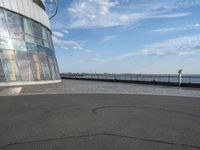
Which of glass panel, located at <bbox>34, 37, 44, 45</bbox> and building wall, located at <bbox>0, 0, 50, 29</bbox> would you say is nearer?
building wall, located at <bbox>0, 0, 50, 29</bbox>

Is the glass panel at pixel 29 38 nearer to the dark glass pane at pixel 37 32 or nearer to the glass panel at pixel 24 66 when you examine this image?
the dark glass pane at pixel 37 32

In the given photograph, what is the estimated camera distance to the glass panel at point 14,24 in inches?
817

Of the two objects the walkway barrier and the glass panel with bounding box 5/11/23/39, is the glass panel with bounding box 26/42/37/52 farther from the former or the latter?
the walkway barrier

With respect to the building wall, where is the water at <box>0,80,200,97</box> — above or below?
below

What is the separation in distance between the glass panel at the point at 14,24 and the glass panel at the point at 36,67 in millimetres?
2624

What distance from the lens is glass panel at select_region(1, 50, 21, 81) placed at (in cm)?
1892

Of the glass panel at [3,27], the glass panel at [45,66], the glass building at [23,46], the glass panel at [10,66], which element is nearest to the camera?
the glass panel at [10,66]

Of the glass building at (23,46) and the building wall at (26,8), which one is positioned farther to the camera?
the building wall at (26,8)

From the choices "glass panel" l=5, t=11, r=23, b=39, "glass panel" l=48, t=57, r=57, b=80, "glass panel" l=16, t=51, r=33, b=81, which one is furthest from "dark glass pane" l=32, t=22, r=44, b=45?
"glass panel" l=16, t=51, r=33, b=81

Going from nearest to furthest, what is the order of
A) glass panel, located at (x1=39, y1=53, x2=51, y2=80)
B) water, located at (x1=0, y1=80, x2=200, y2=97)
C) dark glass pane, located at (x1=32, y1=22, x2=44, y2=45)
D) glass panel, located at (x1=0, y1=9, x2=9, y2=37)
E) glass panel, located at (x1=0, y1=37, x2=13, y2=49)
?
1. water, located at (x1=0, y1=80, x2=200, y2=97)
2. glass panel, located at (x1=0, y1=37, x2=13, y2=49)
3. glass panel, located at (x1=0, y1=9, x2=9, y2=37)
4. glass panel, located at (x1=39, y1=53, x2=51, y2=80)
5. dark glass pane, located at (x1=32, y1=22, x2=44, y2=45)

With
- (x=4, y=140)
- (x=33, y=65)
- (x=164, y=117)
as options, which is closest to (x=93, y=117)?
(x=164, y=117)

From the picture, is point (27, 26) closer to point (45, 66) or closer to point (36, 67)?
point (36, 67)

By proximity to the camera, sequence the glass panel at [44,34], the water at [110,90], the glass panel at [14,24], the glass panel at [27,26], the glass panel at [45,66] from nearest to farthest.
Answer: the water at [110,90] < the glass panel at [14,24] < the glass panel at [27,26] < the glass panel at [45,66] < the glass panel at [44,34]

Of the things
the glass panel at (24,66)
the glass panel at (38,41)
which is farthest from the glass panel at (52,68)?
the glass panel at (24,66)
